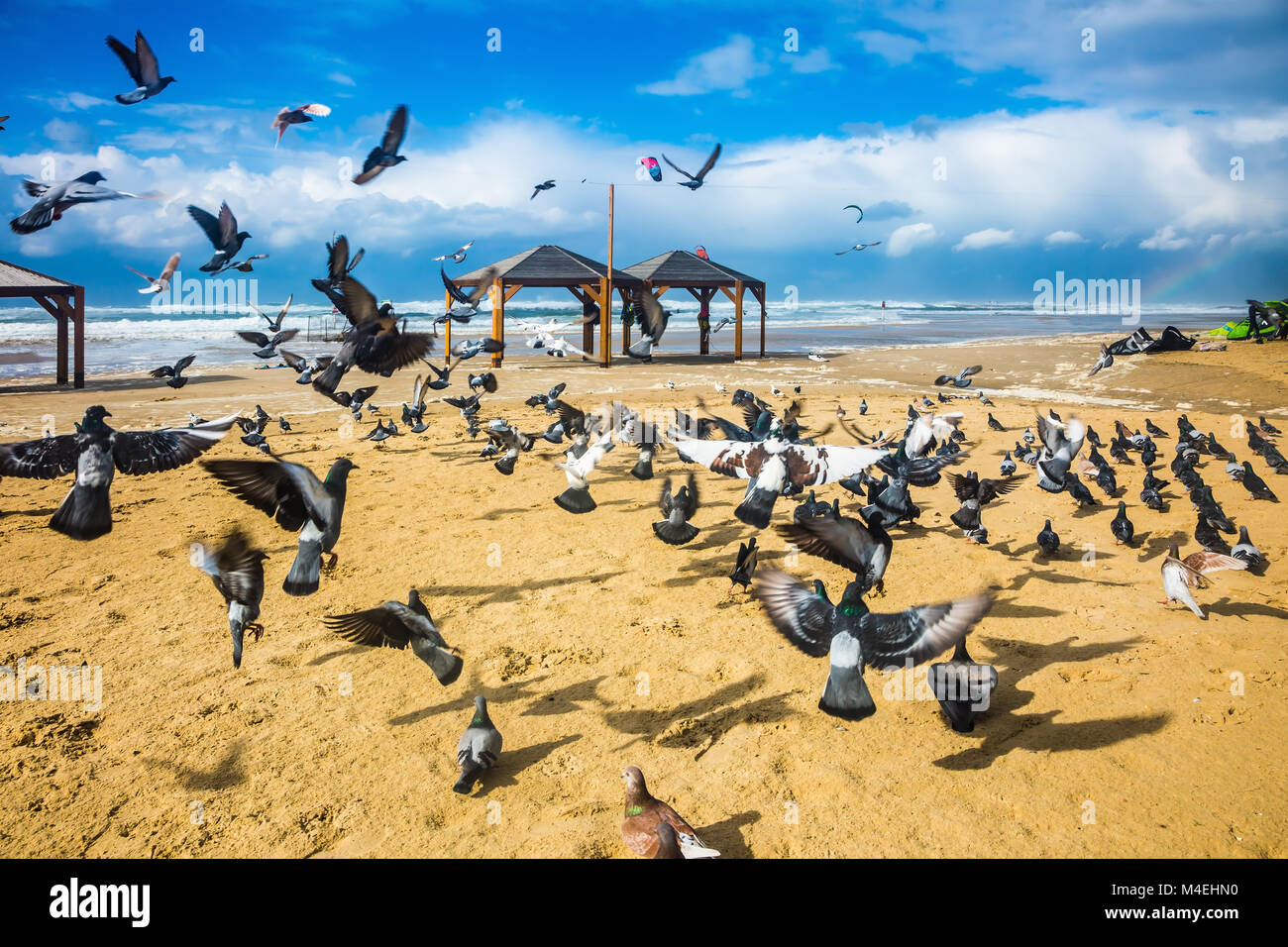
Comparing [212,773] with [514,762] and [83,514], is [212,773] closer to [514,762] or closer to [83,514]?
[514,762]

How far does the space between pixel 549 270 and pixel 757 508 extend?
20842mm

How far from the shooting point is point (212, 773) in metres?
4.13

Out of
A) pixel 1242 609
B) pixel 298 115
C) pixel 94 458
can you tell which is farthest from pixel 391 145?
pixel 1242 609

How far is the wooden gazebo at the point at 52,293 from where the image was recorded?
1841 centimetres

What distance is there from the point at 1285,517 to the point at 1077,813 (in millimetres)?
6271

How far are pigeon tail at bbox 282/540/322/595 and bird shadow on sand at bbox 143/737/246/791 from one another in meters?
1.07

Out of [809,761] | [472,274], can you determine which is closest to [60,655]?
[809,761]

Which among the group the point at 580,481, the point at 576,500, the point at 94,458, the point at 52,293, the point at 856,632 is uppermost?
the point at 52,293

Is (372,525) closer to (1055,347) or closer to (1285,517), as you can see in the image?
(1285,517)

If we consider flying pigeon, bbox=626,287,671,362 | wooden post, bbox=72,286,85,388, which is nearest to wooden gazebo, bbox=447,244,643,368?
wooden post, bbox=72,286,85,388

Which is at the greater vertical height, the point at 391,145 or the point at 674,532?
the point at 391,145

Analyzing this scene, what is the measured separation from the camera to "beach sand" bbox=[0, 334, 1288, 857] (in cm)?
362

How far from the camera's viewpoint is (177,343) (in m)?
40.5

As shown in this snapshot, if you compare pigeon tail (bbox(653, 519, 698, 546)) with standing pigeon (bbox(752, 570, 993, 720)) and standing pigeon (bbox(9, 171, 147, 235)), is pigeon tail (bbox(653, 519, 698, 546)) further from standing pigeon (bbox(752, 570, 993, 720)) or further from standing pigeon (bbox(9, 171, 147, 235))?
standing pigeon (bbox(9, 171, 147, 235))
